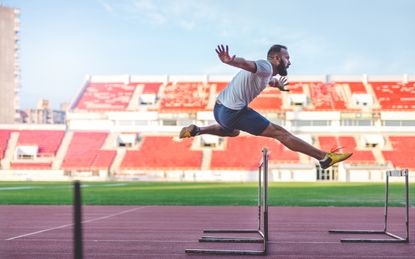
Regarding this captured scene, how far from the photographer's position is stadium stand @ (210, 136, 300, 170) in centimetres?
4994

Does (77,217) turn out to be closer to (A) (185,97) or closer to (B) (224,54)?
(B) (224,54)

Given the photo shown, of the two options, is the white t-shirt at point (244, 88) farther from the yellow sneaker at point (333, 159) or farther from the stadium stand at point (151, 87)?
the stadium stand at point (151, 87)

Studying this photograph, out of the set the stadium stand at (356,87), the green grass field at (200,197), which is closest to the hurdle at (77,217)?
the green grass field at (200,197)

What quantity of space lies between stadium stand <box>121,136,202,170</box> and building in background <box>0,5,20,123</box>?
119 feet

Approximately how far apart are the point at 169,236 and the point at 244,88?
3083 mm

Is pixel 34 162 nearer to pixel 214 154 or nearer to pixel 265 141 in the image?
pixel 214 154

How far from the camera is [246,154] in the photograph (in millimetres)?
51906

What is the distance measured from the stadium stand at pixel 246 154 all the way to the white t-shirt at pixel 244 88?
141 ft

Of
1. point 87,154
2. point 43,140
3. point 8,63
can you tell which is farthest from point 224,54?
point 8,63

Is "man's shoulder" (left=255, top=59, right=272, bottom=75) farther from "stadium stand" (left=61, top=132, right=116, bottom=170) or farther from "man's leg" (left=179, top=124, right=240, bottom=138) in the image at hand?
"stadium stand" (left=61, top=132, right=116, bottom=170)

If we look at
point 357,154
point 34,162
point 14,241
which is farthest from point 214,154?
point 14,241

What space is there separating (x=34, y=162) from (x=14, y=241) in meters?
47.0

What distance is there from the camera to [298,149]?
6848 mm

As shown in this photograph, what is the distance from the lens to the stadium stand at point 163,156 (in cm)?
5066
